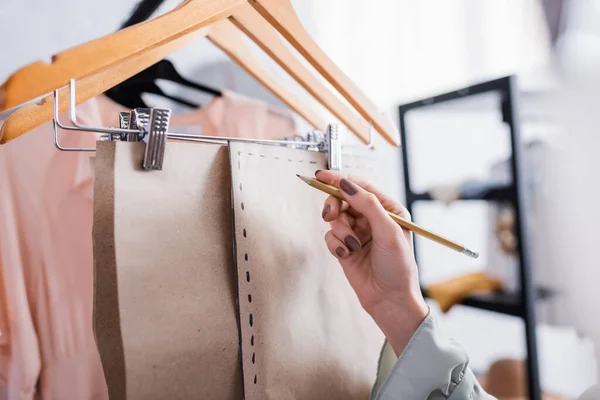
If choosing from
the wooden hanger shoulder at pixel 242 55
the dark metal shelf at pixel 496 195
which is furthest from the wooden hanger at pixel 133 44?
the dark metal shelf at pixel 496 195

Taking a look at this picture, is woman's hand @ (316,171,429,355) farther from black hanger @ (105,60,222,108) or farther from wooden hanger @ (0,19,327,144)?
black hanger @ (105,60,222,108)

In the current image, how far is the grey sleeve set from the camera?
459 mm

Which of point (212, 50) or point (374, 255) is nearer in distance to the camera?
point (374, 255)

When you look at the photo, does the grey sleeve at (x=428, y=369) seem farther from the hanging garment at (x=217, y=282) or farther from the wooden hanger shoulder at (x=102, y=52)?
the wooden hanger shoulder at (x=102, y=52)

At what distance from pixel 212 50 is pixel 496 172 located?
0.68 m

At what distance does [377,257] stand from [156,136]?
0.29m

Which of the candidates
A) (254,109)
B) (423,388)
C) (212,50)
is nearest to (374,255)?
(423,388)

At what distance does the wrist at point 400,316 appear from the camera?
19.5 inches

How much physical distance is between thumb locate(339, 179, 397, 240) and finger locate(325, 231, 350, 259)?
0.05 metres

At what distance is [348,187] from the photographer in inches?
18.5

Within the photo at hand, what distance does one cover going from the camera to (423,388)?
0.46 m

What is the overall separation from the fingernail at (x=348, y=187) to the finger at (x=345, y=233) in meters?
0.06

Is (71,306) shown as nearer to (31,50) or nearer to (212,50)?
(31,50)

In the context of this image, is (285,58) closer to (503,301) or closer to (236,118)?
(236,118)
